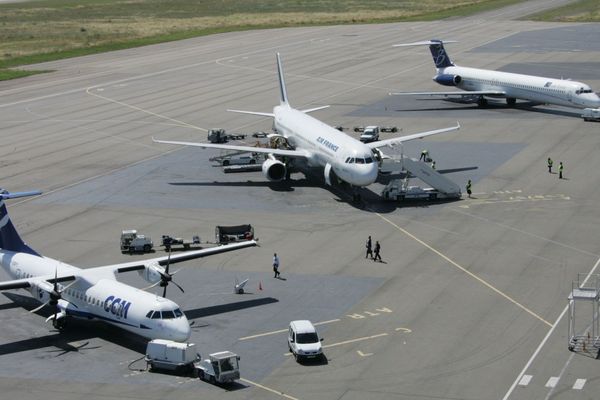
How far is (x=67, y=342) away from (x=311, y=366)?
1330 cm

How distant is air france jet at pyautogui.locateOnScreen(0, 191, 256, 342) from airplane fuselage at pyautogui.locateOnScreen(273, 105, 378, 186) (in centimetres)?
2148

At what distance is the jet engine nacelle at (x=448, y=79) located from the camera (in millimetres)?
130750

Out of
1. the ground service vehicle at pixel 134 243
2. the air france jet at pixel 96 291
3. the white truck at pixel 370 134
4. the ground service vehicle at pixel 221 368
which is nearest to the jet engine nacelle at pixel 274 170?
the white truck at pixel 370 134

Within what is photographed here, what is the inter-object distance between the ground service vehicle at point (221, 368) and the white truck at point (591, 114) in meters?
74.6

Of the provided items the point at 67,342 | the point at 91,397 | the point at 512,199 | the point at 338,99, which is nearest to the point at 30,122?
the point at 338,99

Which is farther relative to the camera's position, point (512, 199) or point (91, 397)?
point (512, 199)

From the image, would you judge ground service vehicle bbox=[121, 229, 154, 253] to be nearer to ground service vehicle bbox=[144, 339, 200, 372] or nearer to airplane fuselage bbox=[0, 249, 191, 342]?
airplane fuselage bbox=[0, 249, 191, 342]

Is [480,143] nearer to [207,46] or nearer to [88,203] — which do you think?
[88,203]

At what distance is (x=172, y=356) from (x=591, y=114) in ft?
248

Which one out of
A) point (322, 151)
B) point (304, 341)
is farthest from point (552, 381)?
point (322, 151)

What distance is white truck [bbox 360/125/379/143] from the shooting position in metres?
105

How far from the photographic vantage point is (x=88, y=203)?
85.3 m

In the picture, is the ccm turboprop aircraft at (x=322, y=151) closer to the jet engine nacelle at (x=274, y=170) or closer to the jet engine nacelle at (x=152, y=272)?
the jet engine nacelle at (x=274, y=170)

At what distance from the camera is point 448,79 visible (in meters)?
132
